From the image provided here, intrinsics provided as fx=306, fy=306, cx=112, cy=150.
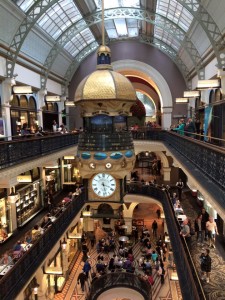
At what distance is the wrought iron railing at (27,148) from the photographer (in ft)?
25.2

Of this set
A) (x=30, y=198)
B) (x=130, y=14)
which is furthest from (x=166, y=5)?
(x=30, y=198)

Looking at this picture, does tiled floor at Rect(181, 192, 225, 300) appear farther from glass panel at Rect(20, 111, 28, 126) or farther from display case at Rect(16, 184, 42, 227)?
glass panel at Rect(20, 111, 28, 126)

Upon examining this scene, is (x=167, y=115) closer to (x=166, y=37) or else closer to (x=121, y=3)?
(x=166, y=37)

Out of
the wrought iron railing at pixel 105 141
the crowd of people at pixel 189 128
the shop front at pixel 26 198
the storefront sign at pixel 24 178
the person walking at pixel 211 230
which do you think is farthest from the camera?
the shop front at pixel 26 198

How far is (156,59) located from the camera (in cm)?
2231

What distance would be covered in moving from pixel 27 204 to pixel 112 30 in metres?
A: 13.5

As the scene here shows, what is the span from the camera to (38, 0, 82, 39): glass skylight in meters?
15.4

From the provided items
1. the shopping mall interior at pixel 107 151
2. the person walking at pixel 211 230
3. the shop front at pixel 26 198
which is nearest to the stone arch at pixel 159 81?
the shopping mall interior at pixel 107 151

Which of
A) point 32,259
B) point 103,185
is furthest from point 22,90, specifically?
point 103,185

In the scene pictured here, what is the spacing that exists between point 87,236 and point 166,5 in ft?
48.9

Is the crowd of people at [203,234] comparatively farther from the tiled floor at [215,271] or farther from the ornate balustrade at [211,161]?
the ornate balustrade at [211,161]

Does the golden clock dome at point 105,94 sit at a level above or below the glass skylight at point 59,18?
below

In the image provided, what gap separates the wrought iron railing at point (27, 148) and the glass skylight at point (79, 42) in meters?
9.86

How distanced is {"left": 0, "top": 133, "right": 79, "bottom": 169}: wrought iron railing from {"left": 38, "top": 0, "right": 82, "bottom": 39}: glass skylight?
21.1 feet
